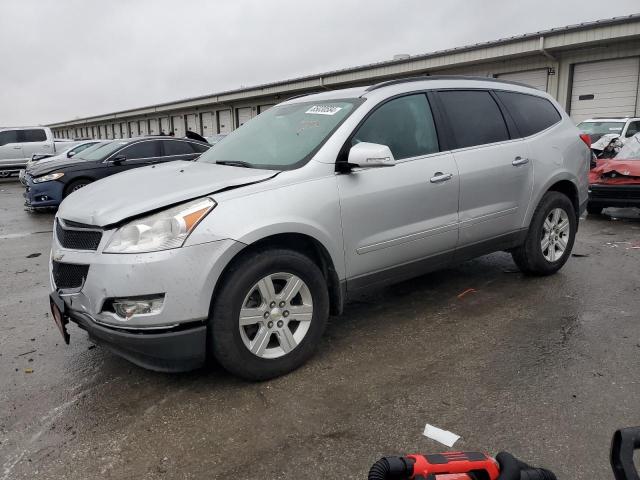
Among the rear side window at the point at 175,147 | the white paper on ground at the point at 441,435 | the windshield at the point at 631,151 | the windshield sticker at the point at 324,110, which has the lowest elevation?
the white paper on ground at the point at 441,435

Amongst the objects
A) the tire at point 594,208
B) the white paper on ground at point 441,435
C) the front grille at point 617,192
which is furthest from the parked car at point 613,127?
the white paper on ground at point 441,435

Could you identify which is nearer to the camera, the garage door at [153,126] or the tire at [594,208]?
the tire at [594,208]

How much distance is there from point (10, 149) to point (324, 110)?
21.3 m

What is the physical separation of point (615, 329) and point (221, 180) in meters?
3.08

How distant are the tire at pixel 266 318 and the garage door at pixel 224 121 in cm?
3311

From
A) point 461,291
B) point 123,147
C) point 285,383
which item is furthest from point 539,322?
point 123,147

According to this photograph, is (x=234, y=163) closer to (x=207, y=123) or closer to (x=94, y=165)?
(x=94, y=165)

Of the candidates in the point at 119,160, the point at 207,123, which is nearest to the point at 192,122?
the point at 207,123

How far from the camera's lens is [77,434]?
2711 mm

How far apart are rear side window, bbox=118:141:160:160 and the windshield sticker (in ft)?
27.6

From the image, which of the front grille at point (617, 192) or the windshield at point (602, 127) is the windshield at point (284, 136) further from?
the windshield at point (602, 127)

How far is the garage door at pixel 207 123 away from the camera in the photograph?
37972 mm

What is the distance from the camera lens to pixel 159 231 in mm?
2826

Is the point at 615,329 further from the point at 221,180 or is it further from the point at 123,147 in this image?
the point at 123,147
